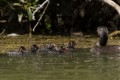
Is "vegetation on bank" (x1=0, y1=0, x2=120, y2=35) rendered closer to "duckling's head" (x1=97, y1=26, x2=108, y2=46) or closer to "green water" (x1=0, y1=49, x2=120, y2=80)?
"duckling's head" (x1=97, y1=26, x2=108, y2=46)

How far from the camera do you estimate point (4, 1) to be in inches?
715

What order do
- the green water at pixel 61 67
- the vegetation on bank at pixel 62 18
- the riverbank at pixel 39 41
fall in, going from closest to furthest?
the green water at pixel 61 67, the riverbank at pixel 39 41, the vegetation on bank at pixel 62 18

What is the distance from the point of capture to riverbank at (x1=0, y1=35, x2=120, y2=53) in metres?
15.0

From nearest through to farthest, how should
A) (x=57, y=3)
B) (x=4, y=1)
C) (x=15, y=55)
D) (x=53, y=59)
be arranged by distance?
(x=53, y=59), (x=15, y=55), (x=4, y=1), (x=57, y=3)

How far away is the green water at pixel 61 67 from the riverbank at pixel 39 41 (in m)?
2.22

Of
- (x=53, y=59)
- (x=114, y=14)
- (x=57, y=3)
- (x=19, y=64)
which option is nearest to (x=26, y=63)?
(x=19, y=64)

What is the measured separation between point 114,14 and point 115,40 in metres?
3.97

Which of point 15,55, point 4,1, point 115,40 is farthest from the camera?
point 4,1

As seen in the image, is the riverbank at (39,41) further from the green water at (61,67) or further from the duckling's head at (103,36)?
the green water at (61,67)

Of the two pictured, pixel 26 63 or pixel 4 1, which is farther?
pixel 4 1

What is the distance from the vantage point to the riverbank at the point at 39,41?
1499 centimetres

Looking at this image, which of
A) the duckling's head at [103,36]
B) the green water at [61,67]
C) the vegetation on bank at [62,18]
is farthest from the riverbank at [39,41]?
the green water at [61,67]

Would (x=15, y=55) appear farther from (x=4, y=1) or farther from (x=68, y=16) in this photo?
(x=68, y=16)

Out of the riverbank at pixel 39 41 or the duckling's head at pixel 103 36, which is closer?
the duckling's head at pixel 103 36
